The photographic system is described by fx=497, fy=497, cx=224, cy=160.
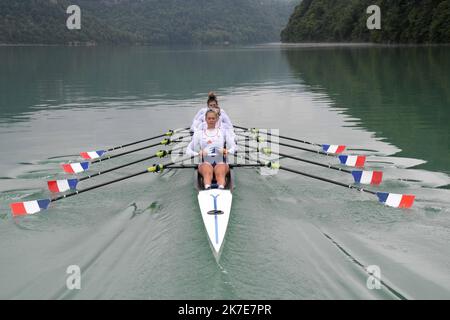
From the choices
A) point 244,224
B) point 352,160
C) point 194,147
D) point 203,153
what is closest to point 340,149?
point 352,160

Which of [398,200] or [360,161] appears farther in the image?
[360,161]

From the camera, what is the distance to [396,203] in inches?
359

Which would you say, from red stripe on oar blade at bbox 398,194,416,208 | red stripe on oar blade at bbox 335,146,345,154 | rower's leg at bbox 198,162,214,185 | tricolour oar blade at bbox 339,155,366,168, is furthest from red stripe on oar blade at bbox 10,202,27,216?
red stripe on oar blade at bbox 335,146,345,154

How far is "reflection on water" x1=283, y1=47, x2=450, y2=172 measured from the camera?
598 inches

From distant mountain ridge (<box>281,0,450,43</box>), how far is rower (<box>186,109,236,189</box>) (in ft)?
205

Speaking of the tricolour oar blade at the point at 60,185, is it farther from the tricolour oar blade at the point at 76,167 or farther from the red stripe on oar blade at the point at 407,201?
the red stripe on oar blade at the point at 407,201

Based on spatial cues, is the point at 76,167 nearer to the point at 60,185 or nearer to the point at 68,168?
the point at 68,168

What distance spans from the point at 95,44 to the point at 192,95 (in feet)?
515

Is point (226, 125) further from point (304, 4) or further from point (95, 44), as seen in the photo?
point (95, 44)

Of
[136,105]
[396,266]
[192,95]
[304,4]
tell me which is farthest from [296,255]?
[304,4]

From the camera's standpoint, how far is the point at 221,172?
9484 mm

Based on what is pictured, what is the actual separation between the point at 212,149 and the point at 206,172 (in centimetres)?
125

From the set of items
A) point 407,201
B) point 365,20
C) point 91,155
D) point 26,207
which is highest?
point 365,20

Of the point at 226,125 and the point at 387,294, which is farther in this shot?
the point at 226,125
